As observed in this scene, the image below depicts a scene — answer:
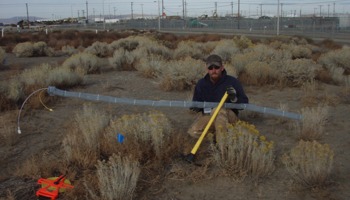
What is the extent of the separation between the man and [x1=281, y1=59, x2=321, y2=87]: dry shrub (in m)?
5.24

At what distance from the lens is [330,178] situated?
4258mm

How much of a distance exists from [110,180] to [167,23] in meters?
73.8

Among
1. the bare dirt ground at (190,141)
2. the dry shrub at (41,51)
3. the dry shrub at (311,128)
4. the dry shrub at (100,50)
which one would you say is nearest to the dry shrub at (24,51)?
the dry shrub at (41,51)

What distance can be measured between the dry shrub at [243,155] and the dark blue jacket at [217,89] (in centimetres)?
112

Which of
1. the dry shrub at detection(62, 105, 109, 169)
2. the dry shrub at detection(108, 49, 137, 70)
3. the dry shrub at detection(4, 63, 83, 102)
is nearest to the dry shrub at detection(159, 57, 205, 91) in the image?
the dry shrub at detection(4, 63, 83, 102)

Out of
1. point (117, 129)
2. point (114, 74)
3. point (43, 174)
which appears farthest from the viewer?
point (114, 74)

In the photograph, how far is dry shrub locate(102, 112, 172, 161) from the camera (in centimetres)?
483

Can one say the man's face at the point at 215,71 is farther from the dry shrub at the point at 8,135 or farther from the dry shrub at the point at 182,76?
→ the dry shrub at the point at 182,76

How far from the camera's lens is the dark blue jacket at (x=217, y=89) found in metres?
5.62

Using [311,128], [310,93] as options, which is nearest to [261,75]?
[310,93]

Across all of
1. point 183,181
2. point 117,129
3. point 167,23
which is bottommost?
point 183,181

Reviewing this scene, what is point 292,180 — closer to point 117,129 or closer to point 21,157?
point 117,129

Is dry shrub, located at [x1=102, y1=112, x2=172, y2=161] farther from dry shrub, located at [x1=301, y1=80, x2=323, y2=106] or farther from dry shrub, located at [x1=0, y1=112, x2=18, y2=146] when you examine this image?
dry shrub, located at [x1=301, y1=80, x2=323, y2=106]

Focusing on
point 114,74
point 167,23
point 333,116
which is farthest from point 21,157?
point 167,23
